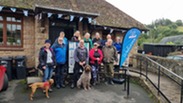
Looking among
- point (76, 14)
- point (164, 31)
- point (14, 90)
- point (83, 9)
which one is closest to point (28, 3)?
point (76, 14)

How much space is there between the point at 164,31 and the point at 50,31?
5624 cm

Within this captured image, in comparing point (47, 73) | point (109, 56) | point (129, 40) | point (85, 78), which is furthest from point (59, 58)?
point (129, 40)

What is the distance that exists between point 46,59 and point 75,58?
3.41 ft

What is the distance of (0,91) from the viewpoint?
237 inches

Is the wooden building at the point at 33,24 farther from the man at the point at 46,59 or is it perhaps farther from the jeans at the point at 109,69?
the jeans at the point at 109,69

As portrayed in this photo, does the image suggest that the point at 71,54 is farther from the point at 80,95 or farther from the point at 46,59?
the point at 80,95

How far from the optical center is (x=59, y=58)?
6.27 metres

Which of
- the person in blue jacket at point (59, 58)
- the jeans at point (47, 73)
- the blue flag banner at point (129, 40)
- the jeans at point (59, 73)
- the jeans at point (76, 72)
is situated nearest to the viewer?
the jeans at point (47, 73)

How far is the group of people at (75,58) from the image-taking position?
19.4 feet

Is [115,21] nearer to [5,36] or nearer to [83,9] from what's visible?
[83,9]

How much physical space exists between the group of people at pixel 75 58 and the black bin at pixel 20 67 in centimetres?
266

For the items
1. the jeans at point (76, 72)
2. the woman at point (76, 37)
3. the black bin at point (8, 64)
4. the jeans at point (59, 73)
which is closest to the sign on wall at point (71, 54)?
the woman at point (76, 37)

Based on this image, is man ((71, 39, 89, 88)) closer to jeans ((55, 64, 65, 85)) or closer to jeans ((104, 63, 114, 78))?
jeans ((55, 64, 65, 85))

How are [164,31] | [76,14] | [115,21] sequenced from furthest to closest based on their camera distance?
[164,31]
[115,21]
[76,14]
